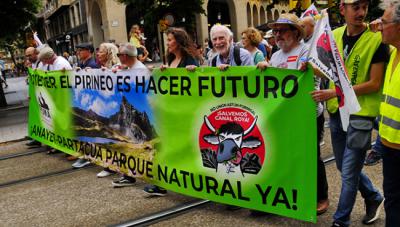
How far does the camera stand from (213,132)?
4125 millimetres

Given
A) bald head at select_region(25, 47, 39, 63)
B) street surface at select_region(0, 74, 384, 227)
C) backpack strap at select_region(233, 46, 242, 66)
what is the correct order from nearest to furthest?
street surface at select_region(0, 74, 384, 227) → backpack strap at select_region(233, 46, 242, 66) → bald head at select_region(25, 47, 39, 63)

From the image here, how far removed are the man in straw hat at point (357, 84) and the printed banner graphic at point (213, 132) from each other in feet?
0.85

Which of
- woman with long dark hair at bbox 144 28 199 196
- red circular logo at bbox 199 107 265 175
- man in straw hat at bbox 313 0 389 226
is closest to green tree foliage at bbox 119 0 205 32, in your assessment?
woman with long dark hair at bbox 144 28 199 196

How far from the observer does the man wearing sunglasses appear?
260 centimetres

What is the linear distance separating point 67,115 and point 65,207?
216 centimetres

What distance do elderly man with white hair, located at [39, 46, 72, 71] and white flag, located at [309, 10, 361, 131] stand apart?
16.0ft

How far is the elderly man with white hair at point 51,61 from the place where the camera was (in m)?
7.07

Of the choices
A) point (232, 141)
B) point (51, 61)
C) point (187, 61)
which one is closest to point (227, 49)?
point (187, 61)

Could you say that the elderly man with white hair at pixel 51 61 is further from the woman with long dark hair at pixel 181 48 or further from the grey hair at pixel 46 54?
the woman with long dark hair at pixel 181 48

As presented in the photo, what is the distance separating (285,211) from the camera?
141 inches

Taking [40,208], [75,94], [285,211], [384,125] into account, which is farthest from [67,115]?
[384,125]

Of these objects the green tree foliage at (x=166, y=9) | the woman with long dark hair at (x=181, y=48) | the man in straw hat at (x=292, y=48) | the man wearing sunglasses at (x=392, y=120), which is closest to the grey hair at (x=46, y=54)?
the woman with long dark hair at (x=181, y=48)

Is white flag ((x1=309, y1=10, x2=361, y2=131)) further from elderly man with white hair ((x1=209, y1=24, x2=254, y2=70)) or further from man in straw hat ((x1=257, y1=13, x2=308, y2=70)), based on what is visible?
elderly man with white hair ((x1=209, y1=24, x2=254, y2=70))

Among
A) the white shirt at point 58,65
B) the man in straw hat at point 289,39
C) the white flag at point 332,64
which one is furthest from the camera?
the white shirt at point 58,65
